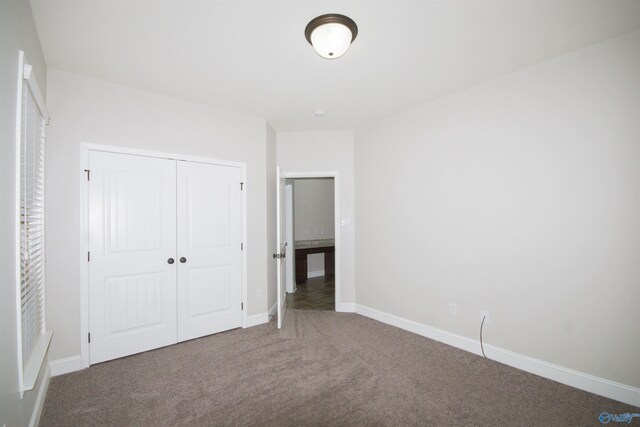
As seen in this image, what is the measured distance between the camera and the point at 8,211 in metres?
1.45

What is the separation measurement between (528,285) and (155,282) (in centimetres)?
364

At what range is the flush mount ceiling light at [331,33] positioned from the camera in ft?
6.33

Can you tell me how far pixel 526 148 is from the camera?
2.63 meters

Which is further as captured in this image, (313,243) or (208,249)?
(313,243)

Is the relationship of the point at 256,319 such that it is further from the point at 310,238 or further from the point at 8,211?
the point at 310,238

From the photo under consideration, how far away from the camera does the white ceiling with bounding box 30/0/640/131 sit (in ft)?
6.23

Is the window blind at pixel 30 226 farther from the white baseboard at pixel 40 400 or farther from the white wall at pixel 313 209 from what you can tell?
the white wall at pixel 313 209

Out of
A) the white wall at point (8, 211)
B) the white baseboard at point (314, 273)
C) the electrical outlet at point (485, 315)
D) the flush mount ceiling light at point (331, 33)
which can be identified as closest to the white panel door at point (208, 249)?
the white wall at point (8, 211)

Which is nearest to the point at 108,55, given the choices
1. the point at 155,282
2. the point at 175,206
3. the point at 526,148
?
the point at 175,206

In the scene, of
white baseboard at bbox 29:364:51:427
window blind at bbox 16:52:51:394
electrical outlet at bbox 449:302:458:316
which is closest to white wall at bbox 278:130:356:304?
electrical outlet at bbox 449:302:458:316

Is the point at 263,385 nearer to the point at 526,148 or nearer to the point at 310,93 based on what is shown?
the point at 310,93

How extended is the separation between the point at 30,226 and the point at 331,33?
2.43 meters

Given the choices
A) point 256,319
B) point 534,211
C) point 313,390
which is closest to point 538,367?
point 534,211

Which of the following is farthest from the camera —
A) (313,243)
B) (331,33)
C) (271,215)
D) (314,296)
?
(313,243)
